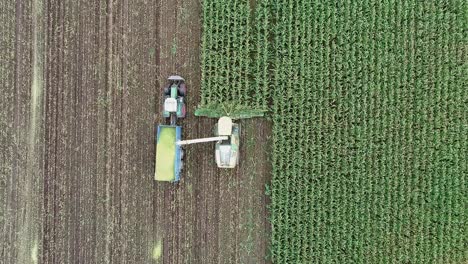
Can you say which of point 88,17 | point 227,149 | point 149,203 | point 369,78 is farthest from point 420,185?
point 88,17

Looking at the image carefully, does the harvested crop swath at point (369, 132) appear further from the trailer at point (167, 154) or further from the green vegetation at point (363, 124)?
the trailer at point (167, 154)

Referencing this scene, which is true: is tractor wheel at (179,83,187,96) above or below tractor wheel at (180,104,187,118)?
above

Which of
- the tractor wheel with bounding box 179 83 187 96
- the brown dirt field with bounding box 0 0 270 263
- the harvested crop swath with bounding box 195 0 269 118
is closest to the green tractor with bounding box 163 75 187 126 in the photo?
the tractor wheel with bounding box 179 83 187 96

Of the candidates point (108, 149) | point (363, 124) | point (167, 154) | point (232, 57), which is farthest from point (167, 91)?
point (363, 124)

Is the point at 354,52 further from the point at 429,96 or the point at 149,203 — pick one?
the point at 149,203

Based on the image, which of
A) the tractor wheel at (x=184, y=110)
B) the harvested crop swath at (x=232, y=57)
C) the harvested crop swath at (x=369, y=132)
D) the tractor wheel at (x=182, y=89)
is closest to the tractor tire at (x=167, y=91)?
the tractor wheel at (x=182, y=89)

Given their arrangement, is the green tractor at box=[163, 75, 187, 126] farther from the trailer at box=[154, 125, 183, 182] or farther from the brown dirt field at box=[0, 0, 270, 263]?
the trailer at box=[154, 125, 183, 182]

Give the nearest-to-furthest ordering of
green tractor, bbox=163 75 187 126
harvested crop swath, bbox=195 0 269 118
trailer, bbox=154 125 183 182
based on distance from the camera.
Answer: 1. trailer, bbox=154 125 183 182
2. green tractor, bbox=163 75 187 126
3. harvested crop swath, bbox=195 0 269 118
